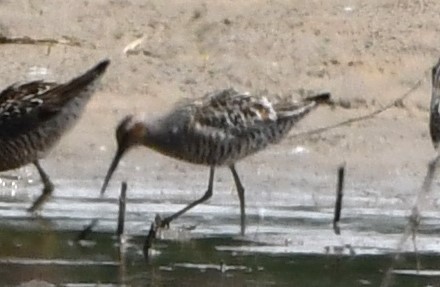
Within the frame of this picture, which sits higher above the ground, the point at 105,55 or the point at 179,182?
the point at 105,55

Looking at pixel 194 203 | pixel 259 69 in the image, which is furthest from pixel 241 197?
pixel 259 69

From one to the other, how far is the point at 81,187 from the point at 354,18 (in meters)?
4.24

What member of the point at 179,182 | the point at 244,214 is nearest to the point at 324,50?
the point at 179,182

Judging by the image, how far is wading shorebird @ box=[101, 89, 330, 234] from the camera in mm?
12070

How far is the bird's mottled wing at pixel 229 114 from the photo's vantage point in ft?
39.6

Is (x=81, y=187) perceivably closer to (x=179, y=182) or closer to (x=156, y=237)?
(x=179, y=182)

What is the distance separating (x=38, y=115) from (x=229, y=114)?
4.26ft

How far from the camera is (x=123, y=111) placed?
14.7 meters

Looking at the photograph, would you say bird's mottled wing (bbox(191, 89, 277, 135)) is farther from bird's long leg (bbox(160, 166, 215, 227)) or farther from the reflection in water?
the reflection in water

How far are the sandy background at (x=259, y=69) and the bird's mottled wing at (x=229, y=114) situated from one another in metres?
0.95

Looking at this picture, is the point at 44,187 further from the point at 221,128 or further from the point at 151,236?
the point at 151,236

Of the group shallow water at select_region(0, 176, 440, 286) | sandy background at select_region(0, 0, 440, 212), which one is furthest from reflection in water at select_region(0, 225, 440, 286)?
sandy background at select_region(0, 0, 440, 212)

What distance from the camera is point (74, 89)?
12578 mm

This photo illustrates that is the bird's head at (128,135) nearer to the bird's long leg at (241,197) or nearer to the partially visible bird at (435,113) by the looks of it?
the bird's long leg at (241,197)
